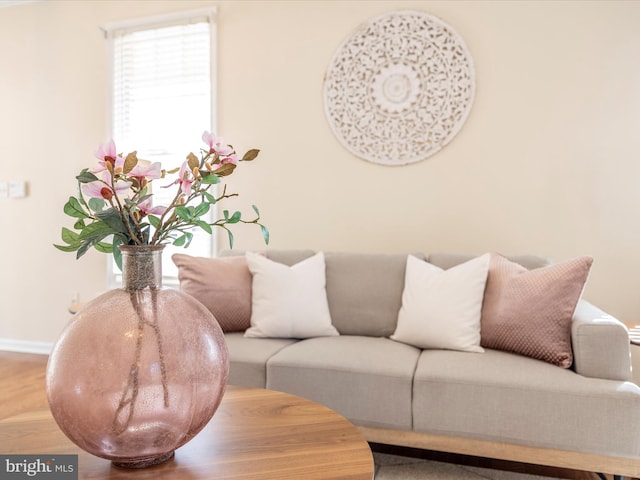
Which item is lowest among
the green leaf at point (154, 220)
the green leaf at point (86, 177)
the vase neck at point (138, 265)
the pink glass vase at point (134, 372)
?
the pink glass vase at point (134, 372)

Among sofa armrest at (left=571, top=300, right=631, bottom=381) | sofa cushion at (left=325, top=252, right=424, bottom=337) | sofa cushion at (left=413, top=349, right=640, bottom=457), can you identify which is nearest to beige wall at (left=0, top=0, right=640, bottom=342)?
sofa cushion at (left=325, top=252, right=424, bottom=337)

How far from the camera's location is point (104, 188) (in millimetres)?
917

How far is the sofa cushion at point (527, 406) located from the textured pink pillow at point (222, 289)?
95cm

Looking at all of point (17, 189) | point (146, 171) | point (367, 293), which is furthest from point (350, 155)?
point (17, 189)

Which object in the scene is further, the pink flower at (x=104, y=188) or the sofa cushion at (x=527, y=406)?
the sofa cushion at (x=527, y=406)

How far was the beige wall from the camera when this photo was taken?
8.44ft

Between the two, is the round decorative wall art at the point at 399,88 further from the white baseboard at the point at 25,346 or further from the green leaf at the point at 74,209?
the white baseboard at the point at 25,346

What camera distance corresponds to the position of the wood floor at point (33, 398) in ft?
6.38

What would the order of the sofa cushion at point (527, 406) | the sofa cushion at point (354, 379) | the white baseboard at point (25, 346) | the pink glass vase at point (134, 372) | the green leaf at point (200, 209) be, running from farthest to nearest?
1. the white baseboard at point (25, 346)
2. the sofa cushion at point (354, 379)
3. the sofa cushion at point (527, 406)
4. the green leaf at point (200, 209)
5. the pink glass vase at point (134, 372)

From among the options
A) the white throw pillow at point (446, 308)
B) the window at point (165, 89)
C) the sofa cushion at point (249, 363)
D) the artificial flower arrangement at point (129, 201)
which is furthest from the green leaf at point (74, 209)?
the window at point (165, 89)

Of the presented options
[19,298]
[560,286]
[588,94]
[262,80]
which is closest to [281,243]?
[262,80]

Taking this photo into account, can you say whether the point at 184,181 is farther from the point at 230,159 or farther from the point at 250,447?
the point at 250,447

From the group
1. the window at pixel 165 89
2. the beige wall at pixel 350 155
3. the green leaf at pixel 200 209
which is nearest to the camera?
the green leaf at pixel 200 209

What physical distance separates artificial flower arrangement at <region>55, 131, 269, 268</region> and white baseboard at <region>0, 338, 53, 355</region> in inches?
129
